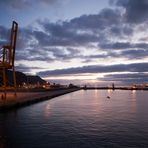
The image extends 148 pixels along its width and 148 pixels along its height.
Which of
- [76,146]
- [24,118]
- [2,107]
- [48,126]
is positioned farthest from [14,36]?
[76,146]

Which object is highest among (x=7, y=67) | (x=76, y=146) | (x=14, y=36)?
(x=14, y=36)

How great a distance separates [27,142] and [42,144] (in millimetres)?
1441

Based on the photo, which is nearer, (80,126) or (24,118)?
(80,126)

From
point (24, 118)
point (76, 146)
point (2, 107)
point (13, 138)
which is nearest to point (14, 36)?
point (2, 107)

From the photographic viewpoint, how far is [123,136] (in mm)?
26375

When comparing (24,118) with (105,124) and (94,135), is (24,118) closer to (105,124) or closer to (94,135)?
(105,124)

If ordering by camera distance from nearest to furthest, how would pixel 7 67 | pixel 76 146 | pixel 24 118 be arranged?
pixel 76 146
pixel 24 118
pixel 7 67

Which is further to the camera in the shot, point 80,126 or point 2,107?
point 2,107

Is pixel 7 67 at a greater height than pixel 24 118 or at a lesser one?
greater

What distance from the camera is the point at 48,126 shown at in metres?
31.6

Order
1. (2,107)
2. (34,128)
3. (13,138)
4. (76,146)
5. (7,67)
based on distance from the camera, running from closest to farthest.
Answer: (76,146) < (13,138) < (34,128) < (2,107) < (7,67)

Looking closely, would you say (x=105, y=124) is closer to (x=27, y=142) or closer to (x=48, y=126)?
(x=48, y=126)

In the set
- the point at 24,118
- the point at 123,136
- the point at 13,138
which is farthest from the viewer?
the point at 24,118

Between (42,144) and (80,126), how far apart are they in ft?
32.0
